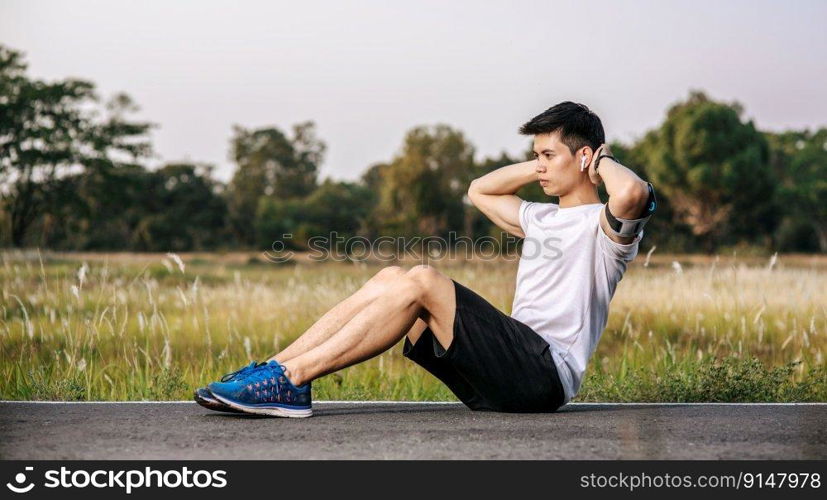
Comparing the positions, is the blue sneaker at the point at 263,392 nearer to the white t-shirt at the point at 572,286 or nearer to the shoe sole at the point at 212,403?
the shoe sole at the point at 212,403

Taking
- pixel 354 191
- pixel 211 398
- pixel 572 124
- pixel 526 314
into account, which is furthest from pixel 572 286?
pixel 354 191

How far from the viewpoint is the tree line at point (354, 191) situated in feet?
121

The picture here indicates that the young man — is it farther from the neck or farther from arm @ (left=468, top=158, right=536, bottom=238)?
→ arm @ (left=468, top=158, right=536, bottom=238)

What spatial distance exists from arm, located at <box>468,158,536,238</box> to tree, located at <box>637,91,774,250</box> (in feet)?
124

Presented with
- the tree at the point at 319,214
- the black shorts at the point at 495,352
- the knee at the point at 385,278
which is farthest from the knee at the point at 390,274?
the tree at the point at 319,214

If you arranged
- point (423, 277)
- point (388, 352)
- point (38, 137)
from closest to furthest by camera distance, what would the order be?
point (423, 277), point (388, 352), point (38, 137)

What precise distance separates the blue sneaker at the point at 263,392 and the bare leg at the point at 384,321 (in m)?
0.08

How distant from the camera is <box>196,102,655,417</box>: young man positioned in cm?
401

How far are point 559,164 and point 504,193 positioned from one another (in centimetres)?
50

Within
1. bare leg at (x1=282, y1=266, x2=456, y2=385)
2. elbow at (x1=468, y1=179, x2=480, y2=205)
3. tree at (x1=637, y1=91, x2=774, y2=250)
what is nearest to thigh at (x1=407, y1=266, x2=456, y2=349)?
bare leg at (x1=282, y1=266, x2=456, y2=385)

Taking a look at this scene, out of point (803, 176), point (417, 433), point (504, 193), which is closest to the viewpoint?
point (417, 433)

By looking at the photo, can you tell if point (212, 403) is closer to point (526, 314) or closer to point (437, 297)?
point (437, 297)

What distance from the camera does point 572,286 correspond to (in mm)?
4133
